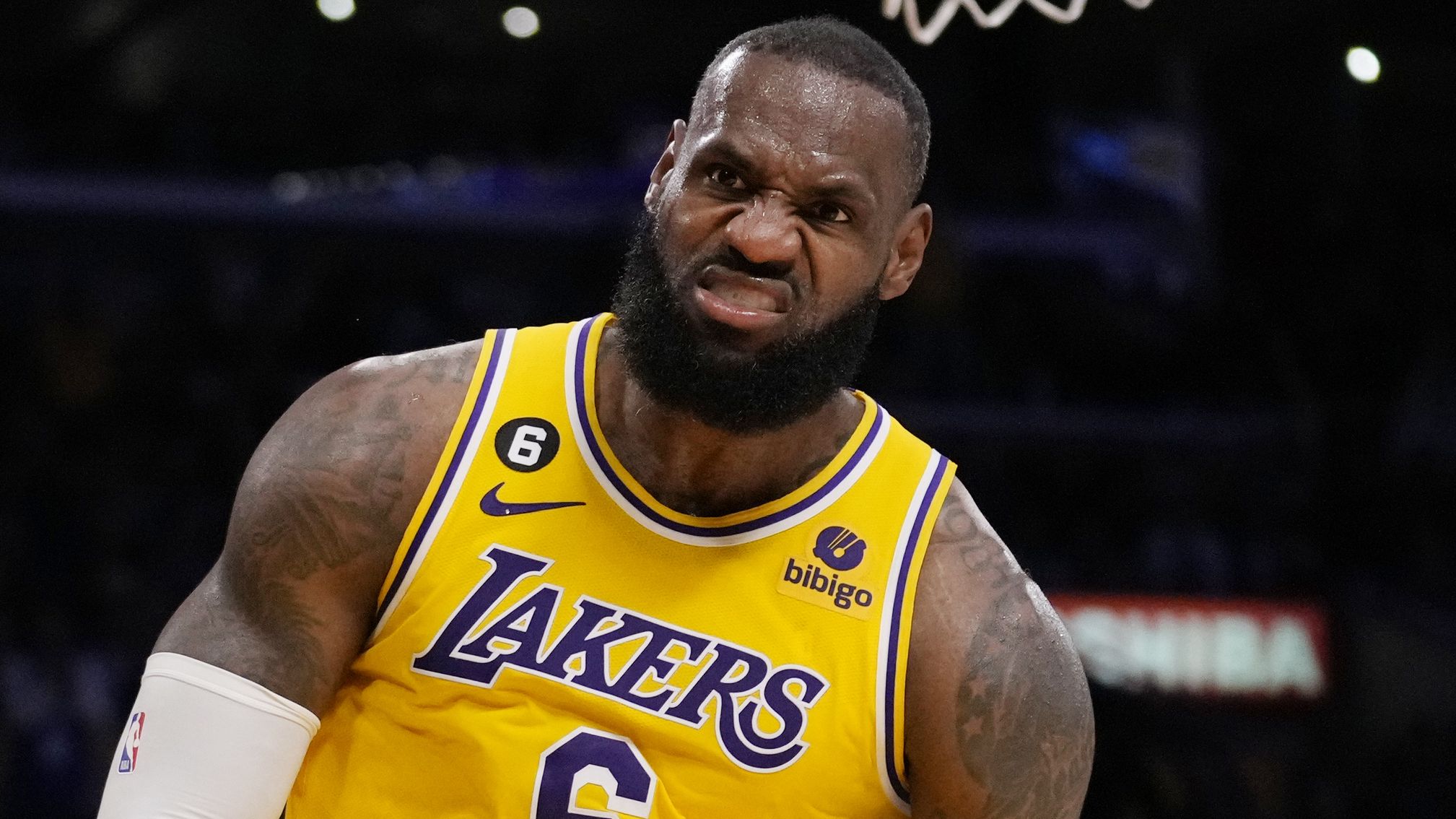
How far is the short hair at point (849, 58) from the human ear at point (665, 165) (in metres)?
0.08

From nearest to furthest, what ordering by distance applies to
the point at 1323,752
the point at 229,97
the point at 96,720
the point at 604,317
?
the point at 604,317
the point at 96,720
the point at 1323,752
the point at 229,97

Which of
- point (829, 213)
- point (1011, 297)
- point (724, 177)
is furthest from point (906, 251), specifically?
point (1011, 297)

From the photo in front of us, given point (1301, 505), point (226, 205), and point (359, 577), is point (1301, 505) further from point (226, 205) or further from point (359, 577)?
point (359, 577)

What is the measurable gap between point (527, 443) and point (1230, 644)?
308 inches

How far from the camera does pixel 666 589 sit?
245cm

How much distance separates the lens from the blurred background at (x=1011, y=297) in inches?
374

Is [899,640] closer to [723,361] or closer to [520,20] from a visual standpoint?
[723,361]

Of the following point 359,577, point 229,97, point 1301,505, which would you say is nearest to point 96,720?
point 229,97

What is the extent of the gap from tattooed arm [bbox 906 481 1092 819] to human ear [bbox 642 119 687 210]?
2.22 feet

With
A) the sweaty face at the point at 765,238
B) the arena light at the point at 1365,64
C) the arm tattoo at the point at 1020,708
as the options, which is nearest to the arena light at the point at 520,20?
the arena light at the point at 1365,64

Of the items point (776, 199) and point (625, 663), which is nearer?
point (776, 199)

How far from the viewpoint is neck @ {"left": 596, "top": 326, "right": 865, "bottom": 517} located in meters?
2.49

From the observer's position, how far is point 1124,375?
436 inches

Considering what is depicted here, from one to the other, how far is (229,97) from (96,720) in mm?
5535
